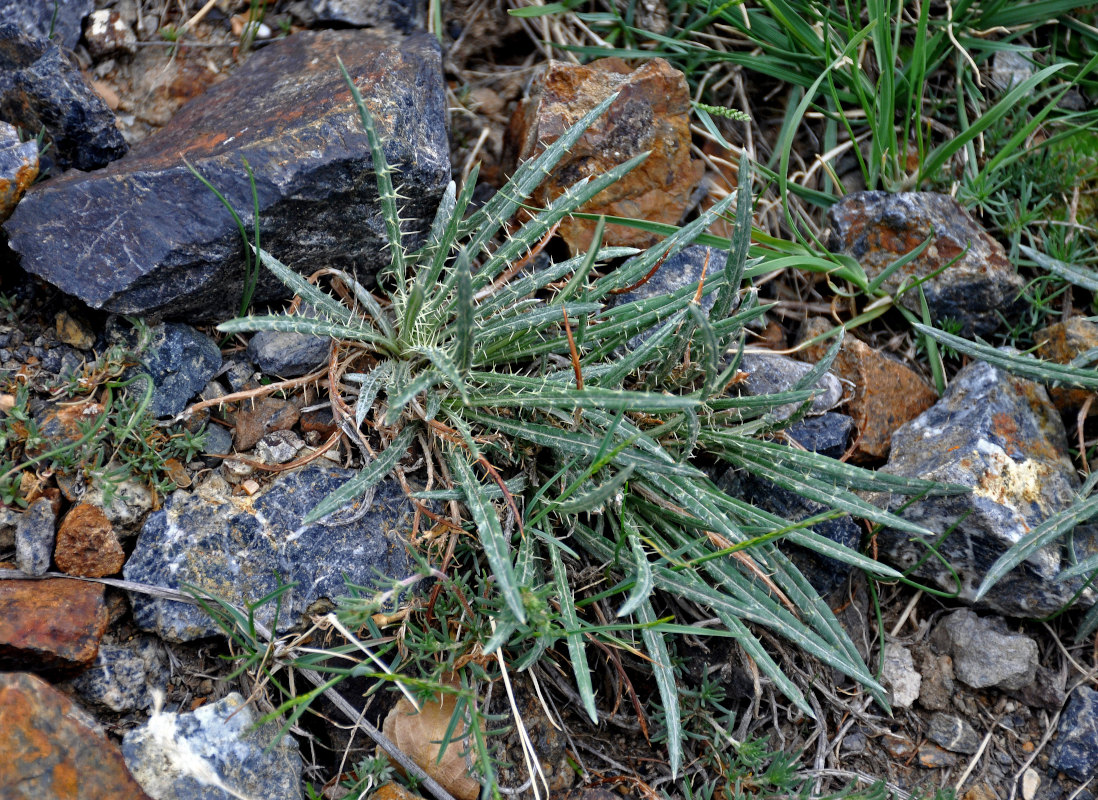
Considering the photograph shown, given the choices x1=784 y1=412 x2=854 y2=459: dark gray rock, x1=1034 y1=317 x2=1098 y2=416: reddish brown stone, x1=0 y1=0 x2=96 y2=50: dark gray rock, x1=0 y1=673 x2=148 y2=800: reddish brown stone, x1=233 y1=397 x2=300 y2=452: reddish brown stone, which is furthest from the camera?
x1=1034 y1=317 x2=1098 y2=416: reddish brown stone

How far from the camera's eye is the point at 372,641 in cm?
180

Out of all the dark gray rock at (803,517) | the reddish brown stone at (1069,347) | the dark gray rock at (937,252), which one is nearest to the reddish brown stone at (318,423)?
the dark gray rock at (803,517)

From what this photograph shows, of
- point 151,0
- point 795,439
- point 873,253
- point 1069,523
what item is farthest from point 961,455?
point 151,0

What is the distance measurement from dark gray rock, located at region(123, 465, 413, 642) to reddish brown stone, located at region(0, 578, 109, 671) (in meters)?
0.09

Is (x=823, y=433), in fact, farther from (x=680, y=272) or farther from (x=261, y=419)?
(x=261, y=419)

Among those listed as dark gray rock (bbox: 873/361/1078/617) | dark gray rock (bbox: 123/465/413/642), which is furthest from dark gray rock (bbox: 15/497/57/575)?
dark gray rock (bbox: 873/361/1078/617)

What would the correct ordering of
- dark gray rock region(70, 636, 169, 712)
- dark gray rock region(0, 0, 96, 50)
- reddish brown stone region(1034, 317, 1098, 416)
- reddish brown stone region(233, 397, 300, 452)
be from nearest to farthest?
1. dark gray rock region(70, 636, 169, 712)
2. reddish brown stone region(233, 397, 300, 452)
3. dark gray rock region(0, 0, 96, 50)
4. reddish brown stone region(1034, 317, 1098, 416)

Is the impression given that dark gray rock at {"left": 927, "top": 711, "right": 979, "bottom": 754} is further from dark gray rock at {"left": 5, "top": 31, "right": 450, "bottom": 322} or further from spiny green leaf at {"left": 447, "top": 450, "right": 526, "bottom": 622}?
dark gray rock at {"left": 5, "top": 31, "right": 450, "bottom": 322}

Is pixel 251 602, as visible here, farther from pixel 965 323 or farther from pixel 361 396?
pixel 965 323

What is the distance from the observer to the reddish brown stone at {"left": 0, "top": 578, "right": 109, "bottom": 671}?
1606 millimetres

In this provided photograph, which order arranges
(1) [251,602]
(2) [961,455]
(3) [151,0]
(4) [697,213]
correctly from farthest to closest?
(4) [697,213] < (3) [151,0] < (2) [961,455] < (1) [251,602]

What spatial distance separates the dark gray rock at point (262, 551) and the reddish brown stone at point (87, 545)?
5 centimetres

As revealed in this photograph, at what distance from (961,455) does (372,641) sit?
169 centimetres

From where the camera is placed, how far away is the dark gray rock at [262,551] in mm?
1763
